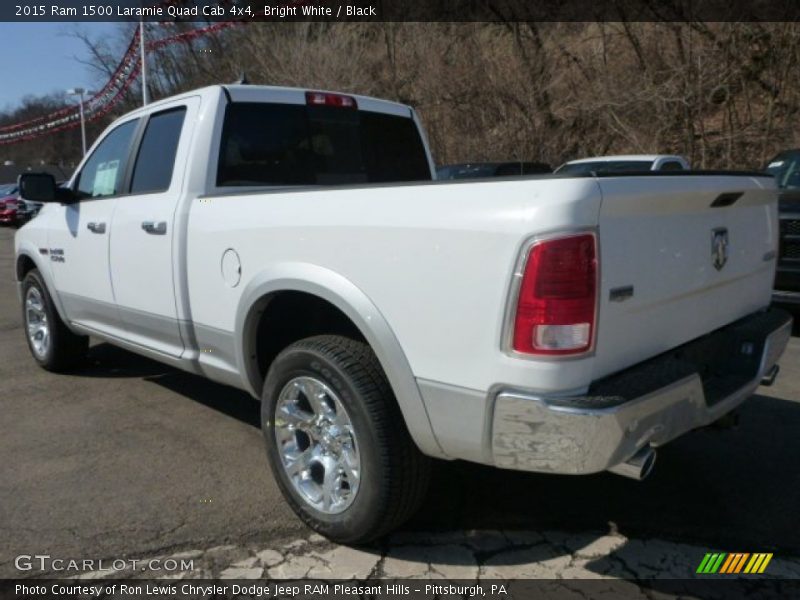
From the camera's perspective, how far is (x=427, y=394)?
2.56 metres

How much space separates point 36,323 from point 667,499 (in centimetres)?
487

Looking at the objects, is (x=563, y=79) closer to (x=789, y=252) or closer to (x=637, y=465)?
(x=789, y=252)

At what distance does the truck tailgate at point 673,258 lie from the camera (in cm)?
238

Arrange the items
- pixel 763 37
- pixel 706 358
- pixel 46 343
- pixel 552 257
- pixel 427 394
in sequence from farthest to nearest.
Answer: pixel 763 37, pixel 46 343, pixel 706 358, pixel 427 394, pixel 552 257

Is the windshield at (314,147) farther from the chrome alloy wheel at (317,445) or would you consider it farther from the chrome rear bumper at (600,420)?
the chrome rear bumper at (600,420)

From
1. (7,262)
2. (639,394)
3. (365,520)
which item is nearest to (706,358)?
(639,394)

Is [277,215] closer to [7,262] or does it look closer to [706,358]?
[706,358]

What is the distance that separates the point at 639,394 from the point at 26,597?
2.40 m

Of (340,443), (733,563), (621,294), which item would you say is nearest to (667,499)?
(733,563)

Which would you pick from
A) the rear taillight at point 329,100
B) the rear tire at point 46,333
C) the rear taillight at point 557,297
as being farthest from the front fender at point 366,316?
the rear tire at point 46,333

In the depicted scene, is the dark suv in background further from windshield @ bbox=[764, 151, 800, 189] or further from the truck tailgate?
the truck tailgate

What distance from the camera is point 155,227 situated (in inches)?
152

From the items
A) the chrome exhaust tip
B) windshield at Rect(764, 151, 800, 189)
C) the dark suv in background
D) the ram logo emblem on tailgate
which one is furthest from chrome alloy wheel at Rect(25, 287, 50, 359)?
windshield at Rect(764, 151, 800, 189)

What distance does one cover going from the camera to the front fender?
103 inches
